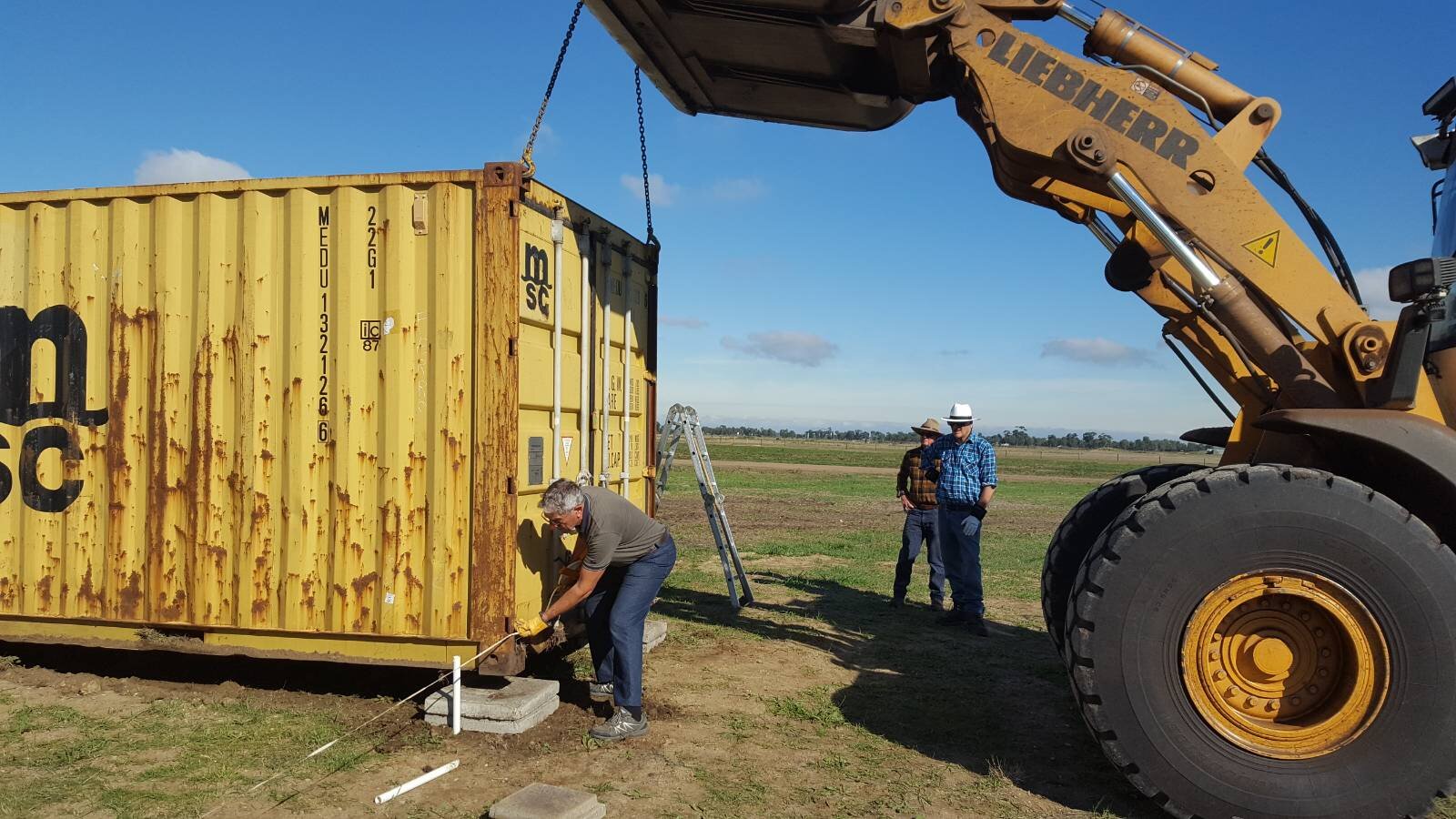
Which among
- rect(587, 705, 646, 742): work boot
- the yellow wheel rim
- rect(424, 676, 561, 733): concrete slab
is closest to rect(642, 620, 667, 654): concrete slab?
rect(424, 676, 561, 733): concrete slab

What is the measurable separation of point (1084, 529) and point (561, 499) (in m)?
3.20

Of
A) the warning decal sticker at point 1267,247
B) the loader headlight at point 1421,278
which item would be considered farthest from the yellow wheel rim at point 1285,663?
the warning decal sticker at point 1267,247

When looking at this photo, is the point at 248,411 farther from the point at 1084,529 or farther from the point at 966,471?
the point at 966,471

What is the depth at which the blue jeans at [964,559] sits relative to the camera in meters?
8.38

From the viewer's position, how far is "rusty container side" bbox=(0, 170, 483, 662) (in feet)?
18.2

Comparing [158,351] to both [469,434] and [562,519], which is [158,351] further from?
[562,519]

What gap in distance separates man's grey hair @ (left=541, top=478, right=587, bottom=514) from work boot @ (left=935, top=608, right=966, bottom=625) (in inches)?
173

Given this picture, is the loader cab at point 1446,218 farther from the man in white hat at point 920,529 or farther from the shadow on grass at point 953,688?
the man in white hat at point 920,529

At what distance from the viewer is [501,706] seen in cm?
531

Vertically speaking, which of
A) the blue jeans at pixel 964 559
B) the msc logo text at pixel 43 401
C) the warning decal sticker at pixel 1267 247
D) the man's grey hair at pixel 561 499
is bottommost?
the blue jeans at pixel 964 559

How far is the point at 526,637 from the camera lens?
5.61m

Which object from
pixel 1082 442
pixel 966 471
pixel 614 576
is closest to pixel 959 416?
pixel 966 471

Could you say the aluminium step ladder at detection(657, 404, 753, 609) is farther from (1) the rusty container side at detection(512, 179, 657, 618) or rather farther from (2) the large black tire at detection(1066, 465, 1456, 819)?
(2) the large black tire at detection(1066, 465, 1456, 819)

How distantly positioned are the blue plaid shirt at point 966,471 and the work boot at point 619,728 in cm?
401
